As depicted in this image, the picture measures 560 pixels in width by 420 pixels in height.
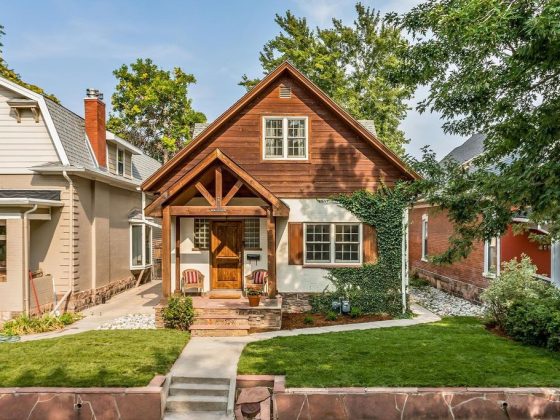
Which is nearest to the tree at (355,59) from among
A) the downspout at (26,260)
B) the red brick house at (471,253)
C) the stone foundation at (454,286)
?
the red brick house at (471,253)

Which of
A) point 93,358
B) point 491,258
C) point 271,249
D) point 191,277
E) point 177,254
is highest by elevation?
point 271,249

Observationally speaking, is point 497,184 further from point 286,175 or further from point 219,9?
point 219,9

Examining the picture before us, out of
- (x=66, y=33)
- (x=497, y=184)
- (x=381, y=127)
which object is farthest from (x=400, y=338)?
(x=381, y=127)

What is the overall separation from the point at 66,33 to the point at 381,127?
2195 cm

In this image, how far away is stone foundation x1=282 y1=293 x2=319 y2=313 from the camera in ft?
41.8

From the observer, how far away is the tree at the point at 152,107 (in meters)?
34.2

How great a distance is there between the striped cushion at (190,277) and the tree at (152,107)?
23.7 meters

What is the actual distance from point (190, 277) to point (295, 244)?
3.59 m

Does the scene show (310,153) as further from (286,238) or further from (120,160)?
(120,160)

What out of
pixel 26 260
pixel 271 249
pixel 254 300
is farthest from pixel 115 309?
pixel 271 249

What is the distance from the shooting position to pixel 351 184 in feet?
42.5

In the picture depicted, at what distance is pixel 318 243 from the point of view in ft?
42.6

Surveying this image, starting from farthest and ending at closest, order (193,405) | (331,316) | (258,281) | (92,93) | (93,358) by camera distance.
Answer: (92,93), (258,281), (331,316), (93,358), (193,405)

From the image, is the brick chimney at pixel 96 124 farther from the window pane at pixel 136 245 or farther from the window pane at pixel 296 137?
the window pane at pixel 296 137
